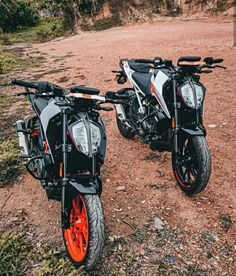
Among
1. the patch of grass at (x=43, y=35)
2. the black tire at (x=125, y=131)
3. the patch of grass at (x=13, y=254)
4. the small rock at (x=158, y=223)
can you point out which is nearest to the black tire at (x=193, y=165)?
the small rock at (x=158, y=223)

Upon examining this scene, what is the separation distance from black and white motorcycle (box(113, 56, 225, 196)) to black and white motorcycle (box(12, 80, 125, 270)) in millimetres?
663

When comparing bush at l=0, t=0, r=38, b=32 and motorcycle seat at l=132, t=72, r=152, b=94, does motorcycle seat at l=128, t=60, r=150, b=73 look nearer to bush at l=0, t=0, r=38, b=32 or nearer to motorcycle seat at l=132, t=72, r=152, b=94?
motorcycle seat at l=132, t=72, r=152, b=94

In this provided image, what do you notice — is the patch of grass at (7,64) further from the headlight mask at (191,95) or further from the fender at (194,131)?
the fender at (194,131)

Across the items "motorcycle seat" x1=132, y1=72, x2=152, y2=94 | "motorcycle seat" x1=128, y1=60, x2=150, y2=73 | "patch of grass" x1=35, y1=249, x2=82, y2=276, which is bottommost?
"patch of grass" x1=35, y1=249, x2=82, y2=276

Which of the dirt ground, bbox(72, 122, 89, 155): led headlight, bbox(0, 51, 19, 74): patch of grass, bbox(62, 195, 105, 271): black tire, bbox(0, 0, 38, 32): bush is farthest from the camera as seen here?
bbox(0, 0, 38, 32): bush

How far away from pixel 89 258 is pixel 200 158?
1.80m

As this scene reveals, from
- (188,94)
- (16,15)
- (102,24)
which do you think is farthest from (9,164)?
(16,15)

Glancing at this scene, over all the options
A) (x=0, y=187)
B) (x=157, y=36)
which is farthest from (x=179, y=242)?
(x=157, y=36)

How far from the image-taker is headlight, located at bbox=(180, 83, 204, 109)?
4.04 metres

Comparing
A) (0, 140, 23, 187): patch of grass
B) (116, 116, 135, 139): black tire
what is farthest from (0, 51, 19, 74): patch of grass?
(116, 116, 135, 139): black tire

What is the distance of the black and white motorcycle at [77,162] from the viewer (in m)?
2.89

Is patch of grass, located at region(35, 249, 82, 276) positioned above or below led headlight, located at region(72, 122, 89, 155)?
below

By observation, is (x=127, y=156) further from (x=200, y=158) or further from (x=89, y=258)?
(x=89, y=258)

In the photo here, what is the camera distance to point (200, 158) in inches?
153
